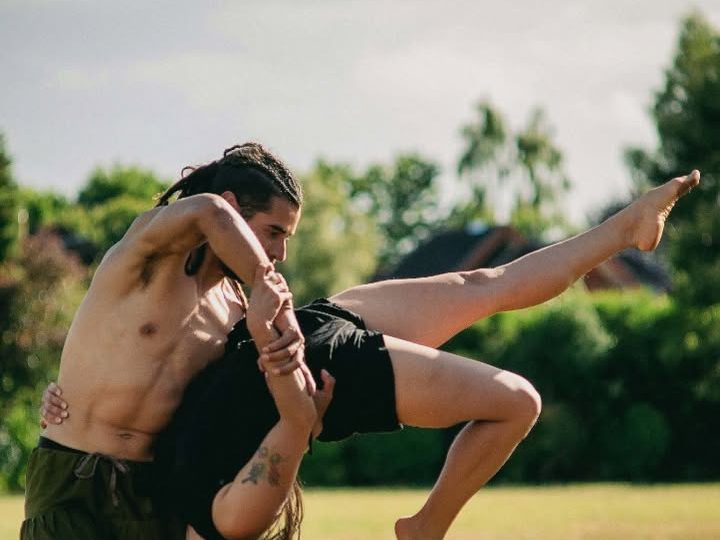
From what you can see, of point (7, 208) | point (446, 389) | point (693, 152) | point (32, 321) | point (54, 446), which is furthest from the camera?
point (7, 208)

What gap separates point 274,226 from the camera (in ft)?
15.0

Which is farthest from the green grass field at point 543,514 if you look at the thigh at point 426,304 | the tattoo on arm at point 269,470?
the tattoo on arm at point 269,470

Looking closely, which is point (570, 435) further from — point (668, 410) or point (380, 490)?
point (380, 490)

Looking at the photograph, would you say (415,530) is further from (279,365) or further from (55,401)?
(55,401)

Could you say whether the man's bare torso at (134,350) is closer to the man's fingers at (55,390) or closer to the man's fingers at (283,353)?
the man's fingers at (55,390)

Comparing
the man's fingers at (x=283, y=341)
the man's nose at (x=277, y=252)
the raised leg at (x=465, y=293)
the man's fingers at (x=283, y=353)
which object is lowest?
the raised leg at (x=465, y=293)

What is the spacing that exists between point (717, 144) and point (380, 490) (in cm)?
826

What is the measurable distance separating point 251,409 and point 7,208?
79.4 ft

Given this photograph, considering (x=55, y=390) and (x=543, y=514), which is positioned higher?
(x=55, y=390)

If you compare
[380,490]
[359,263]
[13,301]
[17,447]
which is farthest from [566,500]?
[359,263]

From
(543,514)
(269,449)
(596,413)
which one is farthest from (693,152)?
(269,449)

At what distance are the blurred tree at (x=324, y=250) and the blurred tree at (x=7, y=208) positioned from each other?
9.59 meters

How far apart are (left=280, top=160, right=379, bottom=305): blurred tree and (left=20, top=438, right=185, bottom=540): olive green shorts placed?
30875 millimetres

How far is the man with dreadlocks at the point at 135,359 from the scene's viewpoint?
4.51m
